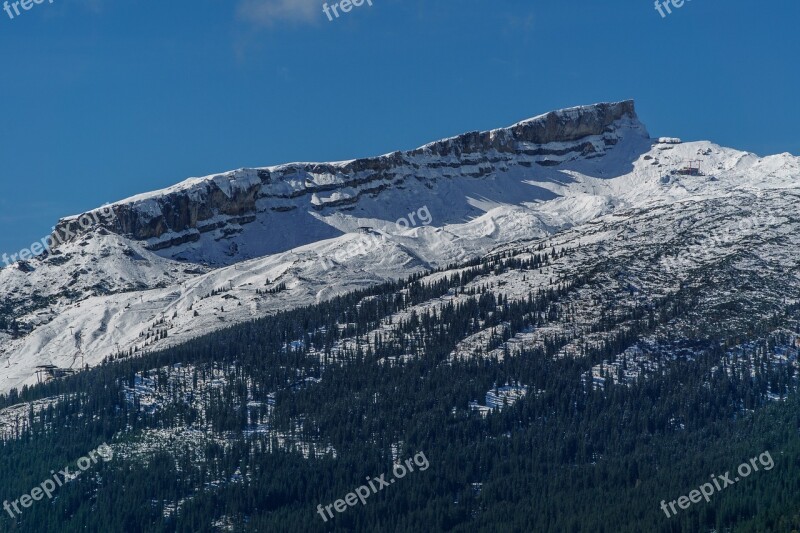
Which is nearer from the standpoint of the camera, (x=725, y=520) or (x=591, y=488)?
(x=725, y=520)

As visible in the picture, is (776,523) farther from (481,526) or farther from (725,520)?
(481,526)

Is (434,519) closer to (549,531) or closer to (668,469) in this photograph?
(549,531)

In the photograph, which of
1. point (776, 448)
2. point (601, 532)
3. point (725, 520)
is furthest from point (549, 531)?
point (776, 448)

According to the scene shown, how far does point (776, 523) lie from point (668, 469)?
74.4 feet

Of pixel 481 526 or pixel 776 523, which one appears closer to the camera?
pixel 776 523

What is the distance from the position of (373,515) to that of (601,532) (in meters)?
30.7

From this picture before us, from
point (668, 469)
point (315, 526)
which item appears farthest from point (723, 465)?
point (315, 526)

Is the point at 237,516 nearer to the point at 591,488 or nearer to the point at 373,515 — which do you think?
Answer: the point at 373,515

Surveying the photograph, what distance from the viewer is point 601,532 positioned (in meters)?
181

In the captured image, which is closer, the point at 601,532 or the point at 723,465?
the point at 601,532

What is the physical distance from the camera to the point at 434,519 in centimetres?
19312

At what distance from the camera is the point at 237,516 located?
19950 cm

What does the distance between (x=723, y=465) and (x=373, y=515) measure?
44476mm

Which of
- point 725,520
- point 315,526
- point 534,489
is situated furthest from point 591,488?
point 315,526
